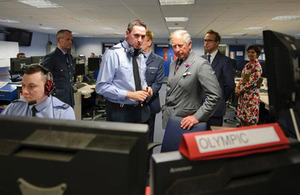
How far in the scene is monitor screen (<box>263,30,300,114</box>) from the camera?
0.59 meters

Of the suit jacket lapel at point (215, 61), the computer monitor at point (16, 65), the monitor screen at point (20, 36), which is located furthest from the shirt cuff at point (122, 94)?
the monitor screen at point (20, 36)

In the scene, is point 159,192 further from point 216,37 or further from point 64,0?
point 64,0

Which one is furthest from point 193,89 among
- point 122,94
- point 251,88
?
point 251,88

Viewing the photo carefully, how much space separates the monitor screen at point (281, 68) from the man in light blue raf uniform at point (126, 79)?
114 cm

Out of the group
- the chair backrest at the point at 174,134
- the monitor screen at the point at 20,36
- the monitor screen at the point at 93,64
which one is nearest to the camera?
the chair backrest at the point at 174,134

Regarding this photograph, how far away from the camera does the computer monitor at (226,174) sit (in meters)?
0.44

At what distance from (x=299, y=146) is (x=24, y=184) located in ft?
1.97

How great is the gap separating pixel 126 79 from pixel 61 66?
50.7 inches

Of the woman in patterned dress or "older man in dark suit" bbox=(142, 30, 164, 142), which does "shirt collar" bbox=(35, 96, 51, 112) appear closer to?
"older man in dark suit" bbox=(142, 30, 164, 142)

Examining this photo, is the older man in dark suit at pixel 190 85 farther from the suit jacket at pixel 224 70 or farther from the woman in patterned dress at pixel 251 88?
the woman in patterned dress at pixel 251 88

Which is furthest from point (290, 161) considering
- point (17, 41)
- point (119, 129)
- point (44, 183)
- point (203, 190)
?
point (17, 41)

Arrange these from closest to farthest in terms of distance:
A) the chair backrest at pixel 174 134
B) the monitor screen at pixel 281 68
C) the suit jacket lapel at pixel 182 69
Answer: the monitor screen at pixel 281 68, the chair backrest at pixel 174 134, the suit jacket lapel at pixel 182 69

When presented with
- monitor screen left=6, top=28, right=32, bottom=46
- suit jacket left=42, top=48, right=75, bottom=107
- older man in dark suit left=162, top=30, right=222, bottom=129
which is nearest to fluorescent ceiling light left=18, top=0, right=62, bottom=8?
suit jacket left=42, top=48, right=75, bottom=107

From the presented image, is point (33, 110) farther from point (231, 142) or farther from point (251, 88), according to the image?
point (251, 88)
